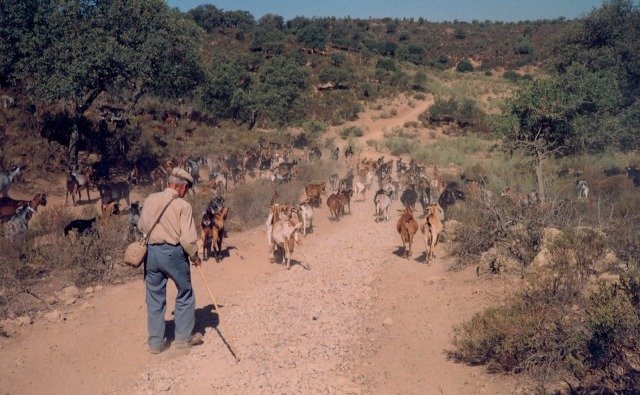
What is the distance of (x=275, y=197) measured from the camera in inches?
620

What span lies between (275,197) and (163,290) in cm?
920

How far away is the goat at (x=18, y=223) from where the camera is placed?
432 inches

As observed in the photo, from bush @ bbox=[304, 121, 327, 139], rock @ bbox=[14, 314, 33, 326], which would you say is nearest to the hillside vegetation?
bush @ bbox=[304, 121, 327, 139]

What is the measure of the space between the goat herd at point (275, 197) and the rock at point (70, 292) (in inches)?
83.0

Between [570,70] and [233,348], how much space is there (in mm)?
17389

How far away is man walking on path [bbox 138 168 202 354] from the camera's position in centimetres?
636

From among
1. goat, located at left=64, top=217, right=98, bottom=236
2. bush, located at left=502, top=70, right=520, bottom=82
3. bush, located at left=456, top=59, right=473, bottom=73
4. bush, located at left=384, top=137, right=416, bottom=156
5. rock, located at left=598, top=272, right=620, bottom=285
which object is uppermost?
bush, located at left=456, top=59, right=473, bottom=73

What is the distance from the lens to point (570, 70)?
61.9 feet

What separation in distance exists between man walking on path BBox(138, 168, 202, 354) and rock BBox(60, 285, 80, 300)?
8.82ft

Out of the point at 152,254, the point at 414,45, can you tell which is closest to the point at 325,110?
the point at 414,45

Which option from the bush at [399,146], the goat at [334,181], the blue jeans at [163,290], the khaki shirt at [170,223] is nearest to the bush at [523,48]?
the bush at [399,146]

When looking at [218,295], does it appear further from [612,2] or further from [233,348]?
[612,2]

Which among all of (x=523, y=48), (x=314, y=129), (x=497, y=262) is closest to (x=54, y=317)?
(x=497, y=262)

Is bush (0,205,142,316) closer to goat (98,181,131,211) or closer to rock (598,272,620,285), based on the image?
goat (98,181,131,211)
